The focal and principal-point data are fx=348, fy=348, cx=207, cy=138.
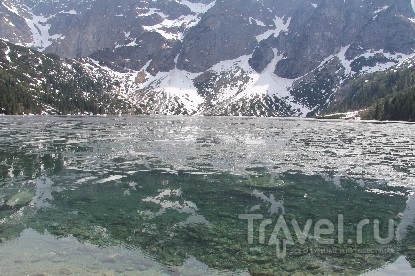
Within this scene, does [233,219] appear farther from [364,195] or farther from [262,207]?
[364,195]

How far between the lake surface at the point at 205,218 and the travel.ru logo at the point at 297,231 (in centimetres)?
6

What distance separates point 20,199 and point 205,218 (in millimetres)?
13459

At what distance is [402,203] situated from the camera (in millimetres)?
24703

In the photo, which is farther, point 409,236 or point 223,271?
point 409,236

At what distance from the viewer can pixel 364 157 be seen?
46.8 meters

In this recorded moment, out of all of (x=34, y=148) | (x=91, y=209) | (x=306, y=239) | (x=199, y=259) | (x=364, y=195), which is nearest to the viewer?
(x=199, y=259)

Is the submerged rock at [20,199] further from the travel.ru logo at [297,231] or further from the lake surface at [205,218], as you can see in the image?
the travel.ru logo at [297,231]

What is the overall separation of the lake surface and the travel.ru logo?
64 millimetres

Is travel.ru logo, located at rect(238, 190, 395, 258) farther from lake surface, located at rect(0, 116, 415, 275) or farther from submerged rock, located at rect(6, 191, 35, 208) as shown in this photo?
submerged rock, located at rect(6, 191, 35, 208)

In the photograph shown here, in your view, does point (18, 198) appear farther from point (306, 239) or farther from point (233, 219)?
point (306, 239)

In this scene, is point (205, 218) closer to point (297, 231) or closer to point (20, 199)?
point (297, 231)

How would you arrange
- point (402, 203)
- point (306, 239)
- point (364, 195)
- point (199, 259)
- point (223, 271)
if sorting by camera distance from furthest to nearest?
point (364, 195)
point (402, 203)
point (306, 239)
point (199, 259)
point (223, 271)

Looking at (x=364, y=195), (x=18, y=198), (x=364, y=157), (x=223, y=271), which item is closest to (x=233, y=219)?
(x=223, y=271)

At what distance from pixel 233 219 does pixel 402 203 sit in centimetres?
1281
